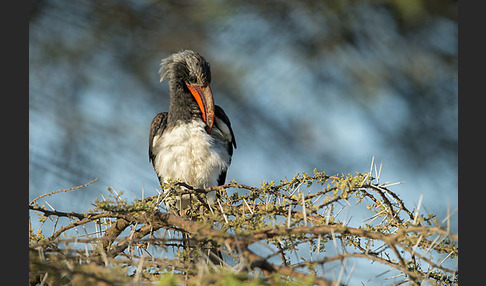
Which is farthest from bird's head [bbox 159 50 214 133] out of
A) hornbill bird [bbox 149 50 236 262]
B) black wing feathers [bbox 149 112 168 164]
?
black wing feathers [bbox 149 112 168 164]

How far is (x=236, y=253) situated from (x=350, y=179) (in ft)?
1.11

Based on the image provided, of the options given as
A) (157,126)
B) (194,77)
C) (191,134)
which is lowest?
(191,134)

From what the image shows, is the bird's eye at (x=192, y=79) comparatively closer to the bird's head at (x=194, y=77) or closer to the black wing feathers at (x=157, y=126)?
the bird's head at (x=194, y=77)

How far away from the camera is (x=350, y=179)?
1.03 meters

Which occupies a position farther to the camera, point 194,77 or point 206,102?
point 194,77

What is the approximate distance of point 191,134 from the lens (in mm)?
2277

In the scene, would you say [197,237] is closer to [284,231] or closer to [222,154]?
[284,231]

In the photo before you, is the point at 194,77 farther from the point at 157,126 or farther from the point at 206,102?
the point at 157,126

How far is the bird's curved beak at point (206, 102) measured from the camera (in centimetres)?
232

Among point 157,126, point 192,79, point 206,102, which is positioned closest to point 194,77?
point 192,79

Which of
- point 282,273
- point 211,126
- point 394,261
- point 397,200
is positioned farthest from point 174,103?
point 282,273

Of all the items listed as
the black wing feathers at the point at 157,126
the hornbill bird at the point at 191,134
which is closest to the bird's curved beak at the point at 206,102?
the hornbill bird at the point at 191,134

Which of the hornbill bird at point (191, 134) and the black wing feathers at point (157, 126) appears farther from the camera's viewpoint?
the black wing feathers at point (157, 126)

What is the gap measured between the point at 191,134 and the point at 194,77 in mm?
317
